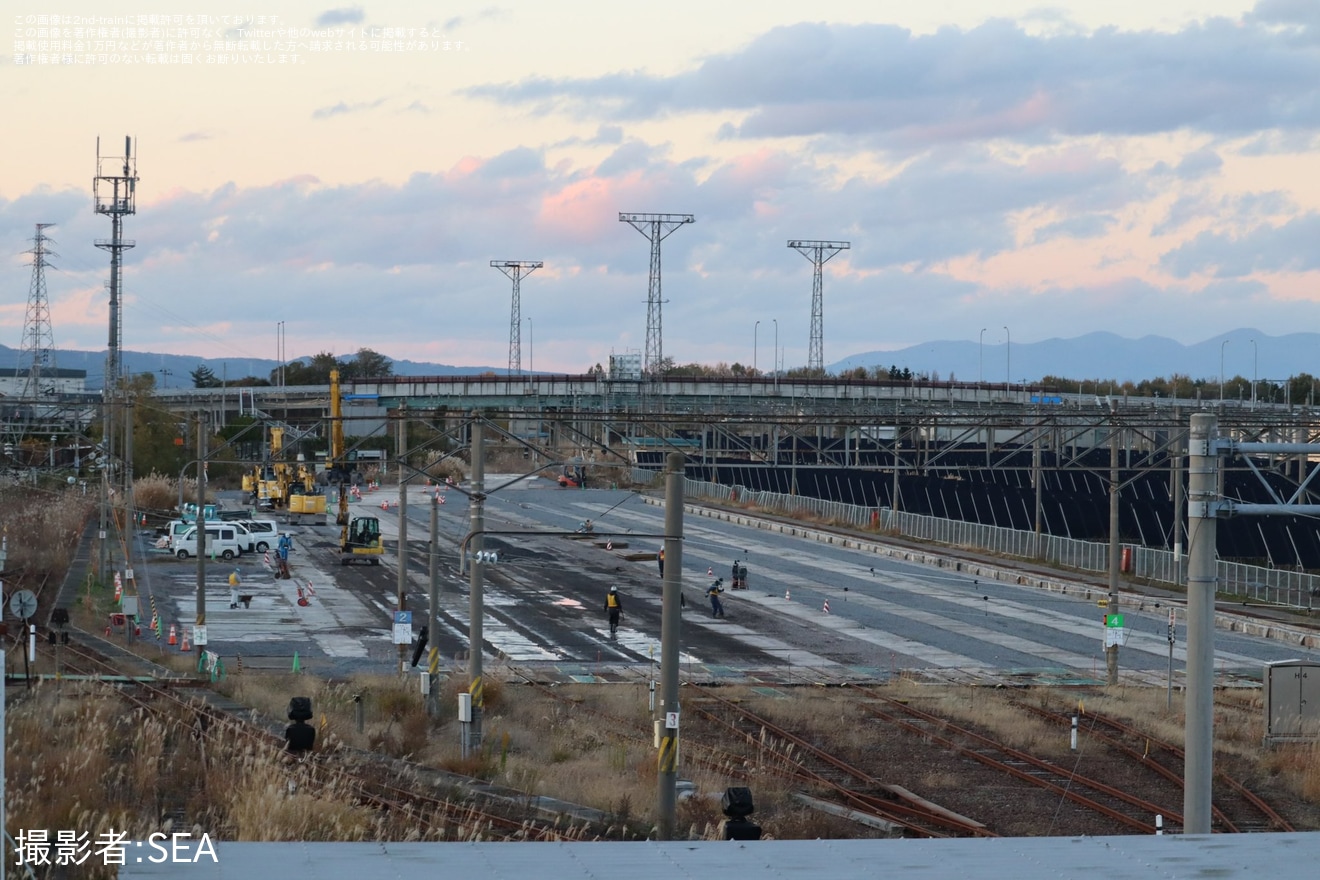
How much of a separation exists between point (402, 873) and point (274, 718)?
1549 centimetres

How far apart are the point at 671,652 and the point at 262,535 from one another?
45.6m

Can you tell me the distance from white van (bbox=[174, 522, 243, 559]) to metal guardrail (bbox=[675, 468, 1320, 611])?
31769mm

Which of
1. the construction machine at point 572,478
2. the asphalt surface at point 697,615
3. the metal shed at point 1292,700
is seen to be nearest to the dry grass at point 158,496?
the asphalt surface at point 697,615

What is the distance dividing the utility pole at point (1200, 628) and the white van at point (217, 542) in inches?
1880

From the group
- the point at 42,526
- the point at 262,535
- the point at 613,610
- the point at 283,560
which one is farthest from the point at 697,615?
the point at 42,526

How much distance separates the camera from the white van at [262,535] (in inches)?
2324

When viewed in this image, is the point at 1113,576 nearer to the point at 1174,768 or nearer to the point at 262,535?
the point at 1174,768

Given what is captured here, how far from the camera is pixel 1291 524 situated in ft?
170

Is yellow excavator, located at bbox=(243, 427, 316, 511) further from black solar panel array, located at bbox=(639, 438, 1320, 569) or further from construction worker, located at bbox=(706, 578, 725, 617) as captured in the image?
construction worker, located at bbox=(706, 578, 725, 617)

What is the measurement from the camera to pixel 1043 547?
57.9 m

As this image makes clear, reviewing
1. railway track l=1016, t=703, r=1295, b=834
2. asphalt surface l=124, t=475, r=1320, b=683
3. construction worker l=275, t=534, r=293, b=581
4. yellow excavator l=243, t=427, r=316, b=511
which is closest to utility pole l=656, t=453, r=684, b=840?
railway track l=1016, t=703, r=1295, b=834

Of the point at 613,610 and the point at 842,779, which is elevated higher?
the point at 613,610

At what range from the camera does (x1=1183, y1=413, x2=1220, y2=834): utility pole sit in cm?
1433

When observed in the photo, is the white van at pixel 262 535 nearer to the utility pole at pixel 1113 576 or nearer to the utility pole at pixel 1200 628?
the utility pole at pixel 1113 576
